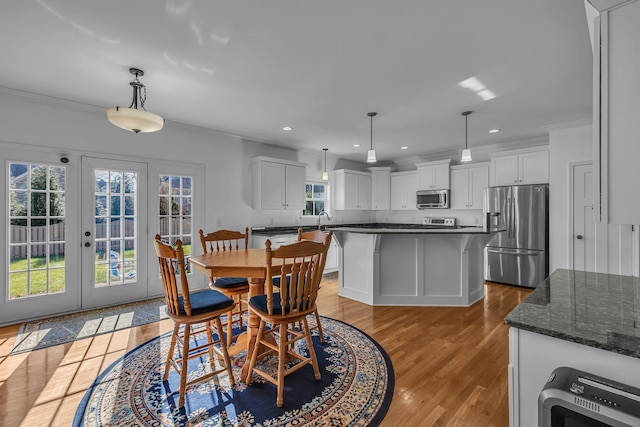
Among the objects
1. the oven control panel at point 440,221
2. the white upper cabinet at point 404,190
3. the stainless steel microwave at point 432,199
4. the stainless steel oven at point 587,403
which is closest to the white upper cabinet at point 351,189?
the white upper cabinet at point 404,190

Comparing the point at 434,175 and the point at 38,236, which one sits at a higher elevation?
the point at 434,175

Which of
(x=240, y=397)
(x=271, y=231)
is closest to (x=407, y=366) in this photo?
(x=240, y=397)

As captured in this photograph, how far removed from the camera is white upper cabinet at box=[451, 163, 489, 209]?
5699 mm

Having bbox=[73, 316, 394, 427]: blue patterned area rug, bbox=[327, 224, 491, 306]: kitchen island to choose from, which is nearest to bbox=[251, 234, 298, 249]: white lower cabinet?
bbox=[327, 224, 491, 306]: kitchen island

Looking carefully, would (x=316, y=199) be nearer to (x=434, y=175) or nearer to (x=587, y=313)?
(x=434, y=175)

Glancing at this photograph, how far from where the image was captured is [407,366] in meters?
2.39

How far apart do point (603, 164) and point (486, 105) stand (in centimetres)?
286

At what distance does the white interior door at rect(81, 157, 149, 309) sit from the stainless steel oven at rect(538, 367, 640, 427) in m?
4.48

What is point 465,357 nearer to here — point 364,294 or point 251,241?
point 364,294

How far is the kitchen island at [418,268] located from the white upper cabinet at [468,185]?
2.00 metres

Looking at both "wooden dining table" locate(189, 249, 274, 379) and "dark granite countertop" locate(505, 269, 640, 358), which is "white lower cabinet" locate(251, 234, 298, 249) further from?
"dark granite countertop" locate(505, 269, 640, 358)

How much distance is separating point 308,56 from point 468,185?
4.60 meters

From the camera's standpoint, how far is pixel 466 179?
19.4ft

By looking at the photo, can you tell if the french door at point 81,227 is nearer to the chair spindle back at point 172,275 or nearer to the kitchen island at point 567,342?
the chair spindle back at point 172,275
